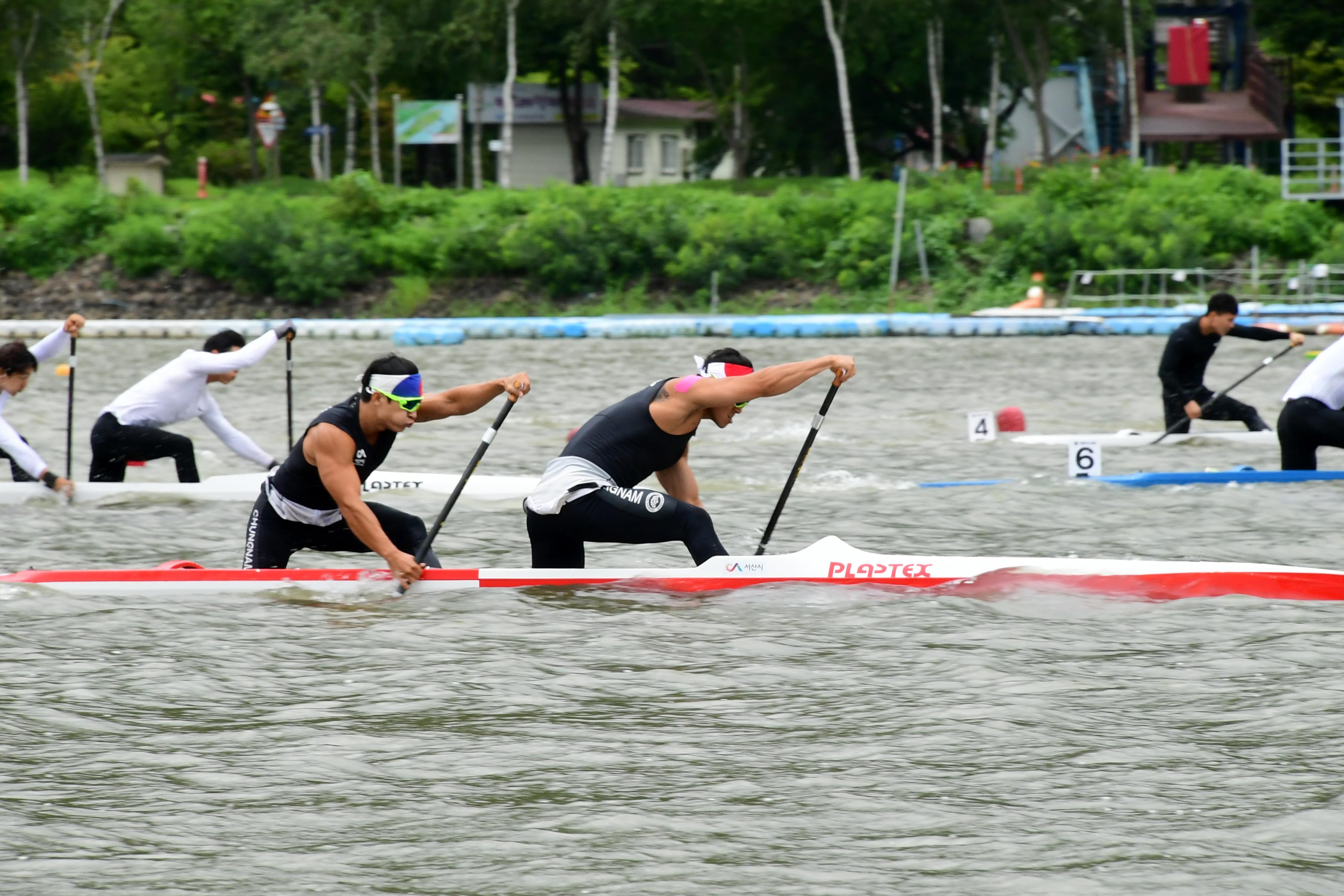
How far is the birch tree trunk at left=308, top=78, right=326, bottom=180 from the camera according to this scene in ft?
157

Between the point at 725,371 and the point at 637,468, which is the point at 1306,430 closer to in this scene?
the point at 725,371

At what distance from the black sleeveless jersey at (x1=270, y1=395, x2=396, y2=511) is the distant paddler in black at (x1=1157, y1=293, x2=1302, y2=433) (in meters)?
8.00

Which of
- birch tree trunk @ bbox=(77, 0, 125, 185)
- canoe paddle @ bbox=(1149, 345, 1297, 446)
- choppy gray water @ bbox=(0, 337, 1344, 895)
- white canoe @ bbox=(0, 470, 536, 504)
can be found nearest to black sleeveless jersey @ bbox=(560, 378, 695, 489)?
choppy gray water @ bbox=(0, 337, 1344, 895)

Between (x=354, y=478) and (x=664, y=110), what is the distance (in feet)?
165

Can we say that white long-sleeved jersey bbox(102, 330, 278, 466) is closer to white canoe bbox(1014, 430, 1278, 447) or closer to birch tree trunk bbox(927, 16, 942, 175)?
white canoe bbox(1014, 430, 1278, 447)

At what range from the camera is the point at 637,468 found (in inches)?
334

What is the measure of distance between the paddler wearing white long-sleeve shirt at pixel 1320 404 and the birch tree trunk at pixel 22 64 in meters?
39.5

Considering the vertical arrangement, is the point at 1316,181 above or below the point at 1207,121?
below

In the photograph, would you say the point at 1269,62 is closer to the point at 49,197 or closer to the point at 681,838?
the point at 49,197

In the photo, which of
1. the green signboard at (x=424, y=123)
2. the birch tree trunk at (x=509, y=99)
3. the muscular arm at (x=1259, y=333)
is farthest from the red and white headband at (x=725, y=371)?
Result: the green signboard at (x=424, y=123)

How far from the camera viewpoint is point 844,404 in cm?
2075

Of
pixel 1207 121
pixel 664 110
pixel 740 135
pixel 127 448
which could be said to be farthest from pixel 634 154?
pixel 127 448

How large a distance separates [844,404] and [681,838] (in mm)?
15597

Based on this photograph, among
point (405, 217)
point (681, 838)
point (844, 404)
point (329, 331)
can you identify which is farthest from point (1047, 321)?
point (681, 838)
